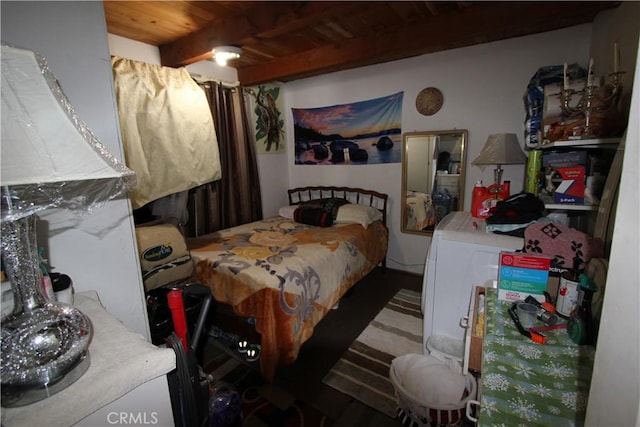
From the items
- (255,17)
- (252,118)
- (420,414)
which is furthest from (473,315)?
(252,118)

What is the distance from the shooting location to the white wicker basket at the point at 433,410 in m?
1.32

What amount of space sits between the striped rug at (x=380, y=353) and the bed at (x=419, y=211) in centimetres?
83

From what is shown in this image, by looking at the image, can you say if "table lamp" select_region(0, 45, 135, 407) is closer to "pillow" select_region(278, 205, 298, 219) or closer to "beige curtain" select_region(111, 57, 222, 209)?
"beige curtain" select_region(111, 57, 222, 209)

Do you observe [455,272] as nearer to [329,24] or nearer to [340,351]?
[340,351]

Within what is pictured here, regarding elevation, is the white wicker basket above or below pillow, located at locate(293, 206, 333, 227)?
below

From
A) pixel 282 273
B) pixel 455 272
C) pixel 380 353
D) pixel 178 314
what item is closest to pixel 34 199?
pixel 178 314

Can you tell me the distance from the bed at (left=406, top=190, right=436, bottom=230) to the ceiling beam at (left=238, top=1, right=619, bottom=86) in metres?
1.44

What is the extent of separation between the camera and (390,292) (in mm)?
2984

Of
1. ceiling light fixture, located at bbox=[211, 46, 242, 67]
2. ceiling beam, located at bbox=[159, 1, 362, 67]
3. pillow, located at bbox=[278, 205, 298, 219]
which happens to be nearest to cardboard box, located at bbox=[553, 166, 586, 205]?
ceiling beam, located at bbox=[159, 1, 362, 67]

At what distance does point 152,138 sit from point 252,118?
149cm

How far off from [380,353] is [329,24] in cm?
269

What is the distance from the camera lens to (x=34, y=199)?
0.64m

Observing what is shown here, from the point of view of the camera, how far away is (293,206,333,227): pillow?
3.05 meters

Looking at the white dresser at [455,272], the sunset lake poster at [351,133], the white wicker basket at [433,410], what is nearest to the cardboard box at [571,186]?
the white dresser at [455,272]
